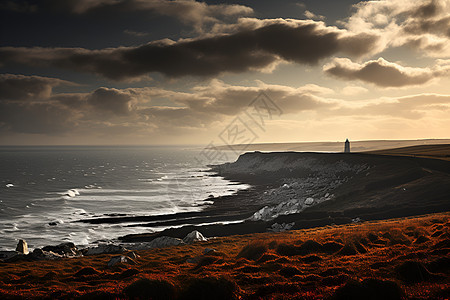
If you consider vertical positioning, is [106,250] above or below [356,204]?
below

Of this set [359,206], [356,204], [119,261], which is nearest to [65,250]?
[119,261]

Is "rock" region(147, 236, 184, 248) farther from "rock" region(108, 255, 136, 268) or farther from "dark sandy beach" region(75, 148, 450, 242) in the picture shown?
"rock" region(108, 255, 136, 268)

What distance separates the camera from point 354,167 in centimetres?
9319

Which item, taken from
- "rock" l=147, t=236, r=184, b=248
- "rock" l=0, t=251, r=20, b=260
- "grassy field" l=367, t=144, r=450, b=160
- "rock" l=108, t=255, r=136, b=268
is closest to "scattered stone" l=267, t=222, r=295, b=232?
"rock" l=147, t=236, r=184, b=248

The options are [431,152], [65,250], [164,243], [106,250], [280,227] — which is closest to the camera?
[106,250]

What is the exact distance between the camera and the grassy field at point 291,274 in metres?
12.5

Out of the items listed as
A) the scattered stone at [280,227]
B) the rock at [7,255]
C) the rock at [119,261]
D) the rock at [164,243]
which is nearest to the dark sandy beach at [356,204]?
the scattered stone at [280,227]

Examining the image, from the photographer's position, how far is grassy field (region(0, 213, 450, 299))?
41.1ft

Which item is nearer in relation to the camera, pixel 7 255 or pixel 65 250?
pixel 7 255

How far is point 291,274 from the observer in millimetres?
16797

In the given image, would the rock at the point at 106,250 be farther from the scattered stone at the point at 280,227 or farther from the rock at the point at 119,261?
the scattered stone at the point at 280,227

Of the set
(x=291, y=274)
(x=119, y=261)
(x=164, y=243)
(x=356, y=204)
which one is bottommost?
(x=164, y=243)

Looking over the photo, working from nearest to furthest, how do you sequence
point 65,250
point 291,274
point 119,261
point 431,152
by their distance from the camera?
point 291,274 < point 119,261 < point 65,250 < point 431,152

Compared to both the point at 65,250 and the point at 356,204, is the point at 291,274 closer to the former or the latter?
the point at 65,250
